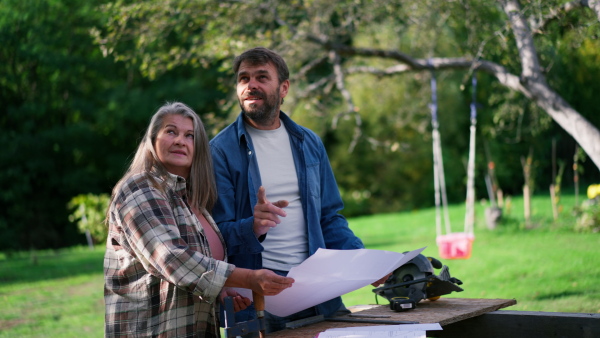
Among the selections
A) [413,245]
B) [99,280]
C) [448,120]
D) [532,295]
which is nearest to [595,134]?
[532,295]

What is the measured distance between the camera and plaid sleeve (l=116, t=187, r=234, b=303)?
2.06 metres

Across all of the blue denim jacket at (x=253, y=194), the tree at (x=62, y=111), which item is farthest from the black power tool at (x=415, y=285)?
the tree at (x=62, y=111)

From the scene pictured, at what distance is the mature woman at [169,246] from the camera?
209 centimetres

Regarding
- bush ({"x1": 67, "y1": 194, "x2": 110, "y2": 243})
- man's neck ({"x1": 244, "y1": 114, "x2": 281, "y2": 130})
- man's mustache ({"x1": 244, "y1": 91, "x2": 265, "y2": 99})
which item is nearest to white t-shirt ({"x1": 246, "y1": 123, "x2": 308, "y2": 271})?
man's neck ({"x1": 244, "y1": 114, "x2": 281, "y2": 130})

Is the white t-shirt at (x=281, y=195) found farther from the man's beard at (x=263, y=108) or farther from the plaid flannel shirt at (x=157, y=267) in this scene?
the plaid flannel shirt at (x=157, y=267)

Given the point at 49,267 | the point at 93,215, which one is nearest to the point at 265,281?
the point at 49,267

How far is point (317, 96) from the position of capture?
866 centimetres

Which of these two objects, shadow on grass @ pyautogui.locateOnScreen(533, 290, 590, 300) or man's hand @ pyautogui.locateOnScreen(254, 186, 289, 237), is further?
shadow on grass @ pyautogui.locateOnScreen(533, 290, 590, 300)

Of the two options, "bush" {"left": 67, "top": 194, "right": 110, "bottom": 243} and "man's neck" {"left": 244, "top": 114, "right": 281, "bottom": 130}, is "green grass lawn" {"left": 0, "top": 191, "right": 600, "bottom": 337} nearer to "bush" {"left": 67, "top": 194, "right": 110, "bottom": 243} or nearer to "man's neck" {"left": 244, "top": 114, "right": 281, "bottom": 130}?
"bush" {"left": 67, "top": 194, "right": 110, "bottom": 243}

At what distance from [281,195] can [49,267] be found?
1026 cm

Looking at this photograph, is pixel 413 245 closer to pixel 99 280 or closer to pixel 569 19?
pixel 99 280

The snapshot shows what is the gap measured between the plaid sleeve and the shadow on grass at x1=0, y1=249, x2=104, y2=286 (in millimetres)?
8877

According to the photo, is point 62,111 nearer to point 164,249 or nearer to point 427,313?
point 427,313

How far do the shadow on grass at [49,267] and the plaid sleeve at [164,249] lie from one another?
8877 millimetres
